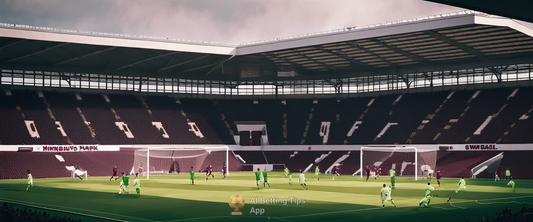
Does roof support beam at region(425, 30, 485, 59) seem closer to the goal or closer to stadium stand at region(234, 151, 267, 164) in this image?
the goal

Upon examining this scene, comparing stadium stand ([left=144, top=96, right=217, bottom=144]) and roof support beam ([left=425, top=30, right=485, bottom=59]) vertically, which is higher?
roof support beam ([left=425, top=30, right=485, bottom=59])

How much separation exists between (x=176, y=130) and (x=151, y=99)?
8458 mm

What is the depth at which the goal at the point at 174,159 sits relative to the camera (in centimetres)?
5984

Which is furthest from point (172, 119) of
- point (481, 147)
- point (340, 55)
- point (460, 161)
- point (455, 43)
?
point (481, 147)

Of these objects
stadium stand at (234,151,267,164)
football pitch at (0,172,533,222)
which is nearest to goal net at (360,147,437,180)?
football pitch at (0,172,533,222)

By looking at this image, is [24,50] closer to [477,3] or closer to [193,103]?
[193,103]

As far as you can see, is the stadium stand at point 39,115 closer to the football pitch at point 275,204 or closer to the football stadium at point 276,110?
the football stadium at point 276,110

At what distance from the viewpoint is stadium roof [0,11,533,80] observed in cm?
5372

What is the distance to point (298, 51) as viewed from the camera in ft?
221

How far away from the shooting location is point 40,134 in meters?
60.2

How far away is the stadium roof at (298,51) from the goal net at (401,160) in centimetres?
1301

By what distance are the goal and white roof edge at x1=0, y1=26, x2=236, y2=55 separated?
1270cm

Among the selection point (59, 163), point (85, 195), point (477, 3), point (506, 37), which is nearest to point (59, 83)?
point (59, 163)

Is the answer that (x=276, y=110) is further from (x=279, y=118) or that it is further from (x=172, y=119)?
(x=172, y=119)
